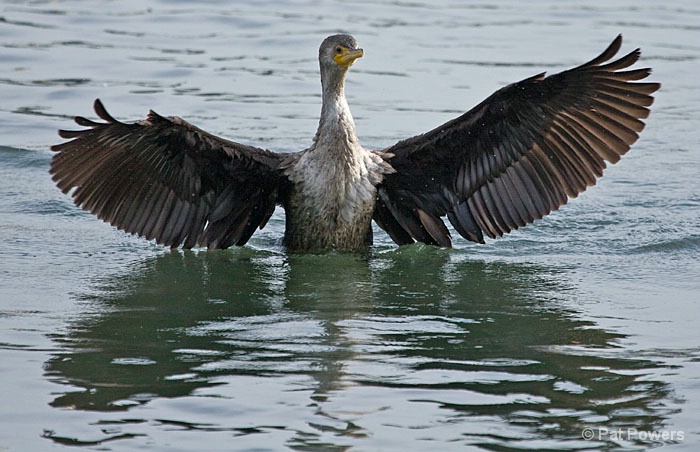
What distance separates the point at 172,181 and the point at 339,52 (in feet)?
4.56

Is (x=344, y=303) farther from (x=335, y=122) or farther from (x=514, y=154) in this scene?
(x=514, y=154)

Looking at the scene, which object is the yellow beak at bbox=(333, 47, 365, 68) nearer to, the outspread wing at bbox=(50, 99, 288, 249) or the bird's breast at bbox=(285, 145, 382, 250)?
the bird's breast at bbox=(285, 145, 382, 250)

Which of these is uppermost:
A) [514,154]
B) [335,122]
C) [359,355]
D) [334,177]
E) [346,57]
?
[346,57]

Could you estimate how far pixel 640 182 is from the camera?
1103cm

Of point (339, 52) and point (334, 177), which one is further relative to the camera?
point (339, 52)

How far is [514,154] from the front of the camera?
9016 mm

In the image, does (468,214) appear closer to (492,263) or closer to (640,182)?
(492,263)

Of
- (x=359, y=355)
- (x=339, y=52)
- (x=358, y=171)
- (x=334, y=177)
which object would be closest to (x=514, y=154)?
(x=358, y=171)

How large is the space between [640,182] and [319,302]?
4088mm

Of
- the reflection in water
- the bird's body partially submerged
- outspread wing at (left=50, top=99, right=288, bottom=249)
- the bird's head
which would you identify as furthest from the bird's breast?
the bird's head

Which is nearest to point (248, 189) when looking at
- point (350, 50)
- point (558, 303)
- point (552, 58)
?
point (350, 50)

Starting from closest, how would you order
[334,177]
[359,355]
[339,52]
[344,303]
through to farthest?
[359,355] < [344,303] < [334,177] < [339,52]

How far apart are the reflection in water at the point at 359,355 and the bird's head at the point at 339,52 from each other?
133 cm

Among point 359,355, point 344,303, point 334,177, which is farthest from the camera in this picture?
point 334,177
